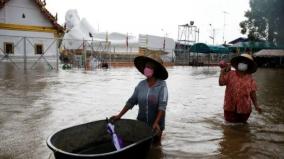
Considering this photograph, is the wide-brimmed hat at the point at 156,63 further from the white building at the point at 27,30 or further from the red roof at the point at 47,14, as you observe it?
the red roof at the point at 47,14

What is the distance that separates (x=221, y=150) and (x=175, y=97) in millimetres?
5868

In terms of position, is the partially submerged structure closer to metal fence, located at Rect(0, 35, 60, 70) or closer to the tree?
metal fence, located at Rect(0, 35, 60, 70)

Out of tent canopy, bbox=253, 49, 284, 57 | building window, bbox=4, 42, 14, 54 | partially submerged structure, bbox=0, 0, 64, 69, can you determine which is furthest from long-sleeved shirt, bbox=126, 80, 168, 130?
tent canopy, bbox=253, 49, 284, 57

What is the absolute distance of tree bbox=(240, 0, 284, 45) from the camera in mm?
39188

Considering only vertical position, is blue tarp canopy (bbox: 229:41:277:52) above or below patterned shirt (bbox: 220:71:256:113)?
above

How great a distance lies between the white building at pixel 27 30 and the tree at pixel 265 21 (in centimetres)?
2268

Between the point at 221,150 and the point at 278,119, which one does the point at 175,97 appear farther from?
the point at 221,150

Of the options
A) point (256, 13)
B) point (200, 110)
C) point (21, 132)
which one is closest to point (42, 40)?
point (200, 110)

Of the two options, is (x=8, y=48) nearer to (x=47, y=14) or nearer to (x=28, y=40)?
(x=28, y=40)

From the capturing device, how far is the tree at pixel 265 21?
129 ft

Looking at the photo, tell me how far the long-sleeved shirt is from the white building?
2028 centimetres

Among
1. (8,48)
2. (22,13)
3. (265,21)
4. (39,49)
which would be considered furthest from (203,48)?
(8,48)

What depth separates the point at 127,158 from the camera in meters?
3.77

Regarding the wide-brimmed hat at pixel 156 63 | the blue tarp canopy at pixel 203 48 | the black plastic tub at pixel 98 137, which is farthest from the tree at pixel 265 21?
the black plastic tub at pixel 98 137
